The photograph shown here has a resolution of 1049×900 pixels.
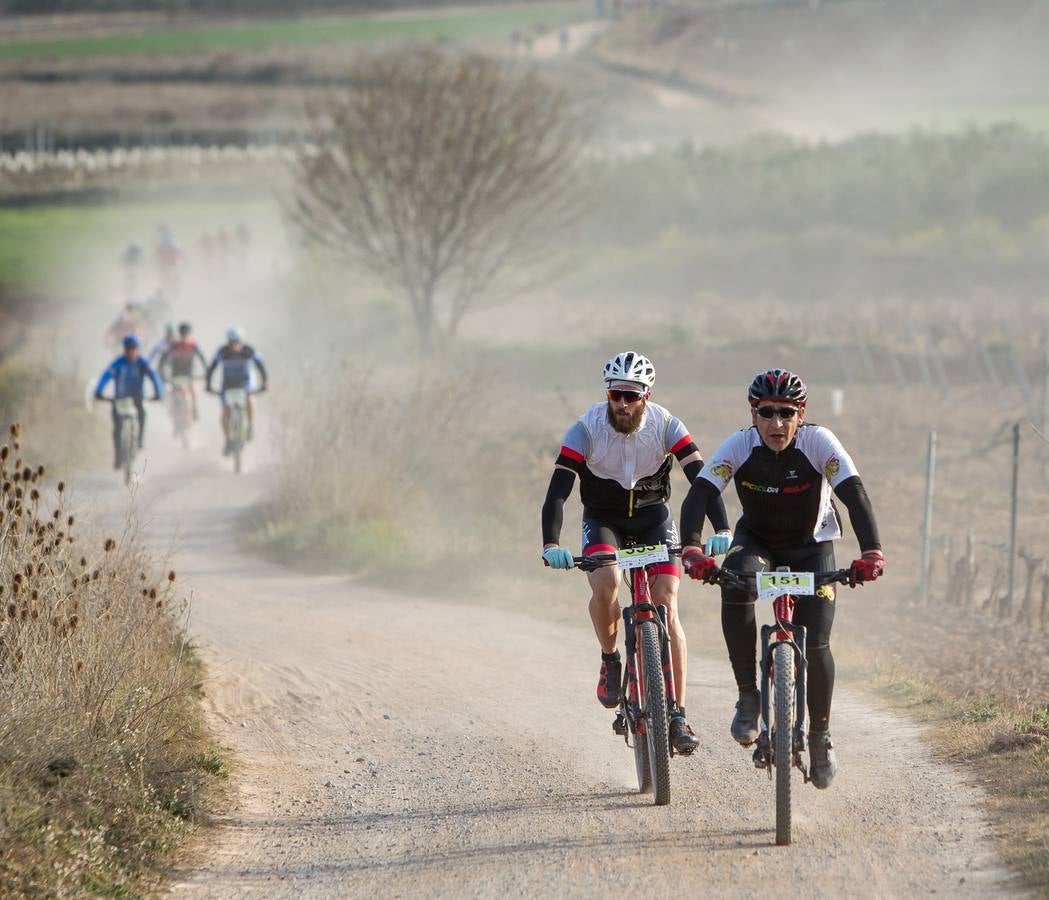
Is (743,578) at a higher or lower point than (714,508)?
lower

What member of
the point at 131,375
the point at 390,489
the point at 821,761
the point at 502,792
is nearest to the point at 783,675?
the point at 821,761

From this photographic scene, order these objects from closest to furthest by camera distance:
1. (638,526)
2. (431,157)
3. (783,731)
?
(783,731) < (638,526) < (431,157)

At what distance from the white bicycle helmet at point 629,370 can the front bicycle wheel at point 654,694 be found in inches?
47.0

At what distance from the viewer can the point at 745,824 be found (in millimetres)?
7828

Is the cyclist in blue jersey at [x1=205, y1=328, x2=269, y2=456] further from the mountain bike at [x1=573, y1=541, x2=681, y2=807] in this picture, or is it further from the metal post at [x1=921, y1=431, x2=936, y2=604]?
the mountain bike at [x1=573, y1=541, x2=681, y2=807]

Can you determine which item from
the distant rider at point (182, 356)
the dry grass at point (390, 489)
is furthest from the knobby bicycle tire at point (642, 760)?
the distant rider at point (182, 356)

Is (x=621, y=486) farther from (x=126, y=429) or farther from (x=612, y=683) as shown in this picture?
(x=126, y=429)

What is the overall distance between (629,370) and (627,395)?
0.43ft

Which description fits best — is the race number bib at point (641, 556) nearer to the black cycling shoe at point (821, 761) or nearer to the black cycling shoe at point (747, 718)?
the black cycling shoe at point (747, 718)

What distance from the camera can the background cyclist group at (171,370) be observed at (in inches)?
760

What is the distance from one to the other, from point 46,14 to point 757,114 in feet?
183

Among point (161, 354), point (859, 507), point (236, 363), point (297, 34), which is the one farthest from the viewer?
point (297, 34)

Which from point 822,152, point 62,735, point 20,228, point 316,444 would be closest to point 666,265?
point 822,152

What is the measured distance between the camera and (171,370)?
76.7ft
